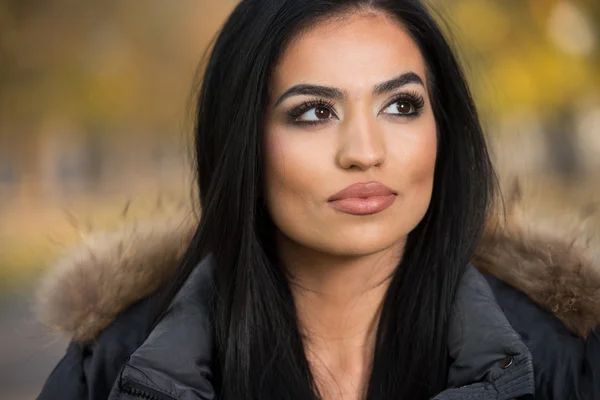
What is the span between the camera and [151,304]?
104 inches

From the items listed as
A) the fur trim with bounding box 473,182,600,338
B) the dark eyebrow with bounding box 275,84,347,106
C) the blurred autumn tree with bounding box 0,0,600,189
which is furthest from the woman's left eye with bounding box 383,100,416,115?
the blurred autumn tree with bounding box 0,0,600,189

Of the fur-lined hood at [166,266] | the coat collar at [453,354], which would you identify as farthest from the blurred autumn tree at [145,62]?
the coat collar at [453,354]

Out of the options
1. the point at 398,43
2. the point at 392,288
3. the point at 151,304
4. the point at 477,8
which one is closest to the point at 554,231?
the point at 392,288

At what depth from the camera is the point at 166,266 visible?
2.69 meters

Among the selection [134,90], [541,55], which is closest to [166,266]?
[134,90]

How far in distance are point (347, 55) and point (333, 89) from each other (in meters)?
0.09

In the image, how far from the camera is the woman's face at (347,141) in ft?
7.40

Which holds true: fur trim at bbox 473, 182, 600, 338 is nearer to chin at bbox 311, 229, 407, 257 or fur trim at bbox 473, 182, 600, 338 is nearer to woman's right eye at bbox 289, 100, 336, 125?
chin at bbox 311, 229, 407, 257

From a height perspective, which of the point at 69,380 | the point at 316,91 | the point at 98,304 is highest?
the point at 316,91

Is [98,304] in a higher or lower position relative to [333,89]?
lower

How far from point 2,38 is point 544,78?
5035mm

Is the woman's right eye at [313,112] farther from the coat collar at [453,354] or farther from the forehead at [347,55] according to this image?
the coat collar at [453,354]

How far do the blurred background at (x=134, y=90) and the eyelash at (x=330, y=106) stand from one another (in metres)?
5.94

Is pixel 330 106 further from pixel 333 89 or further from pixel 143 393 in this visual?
pixel 143 393
